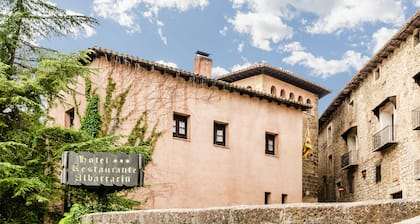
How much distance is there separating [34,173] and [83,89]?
192 inches

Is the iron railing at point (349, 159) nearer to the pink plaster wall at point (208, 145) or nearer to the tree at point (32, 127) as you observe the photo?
the pink plaster wall at point (208, 145)

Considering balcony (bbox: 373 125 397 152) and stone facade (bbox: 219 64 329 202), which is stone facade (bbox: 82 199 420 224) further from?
stone facade (bbox: 219 64 329 202)

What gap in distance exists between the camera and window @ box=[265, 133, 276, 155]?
23.2m

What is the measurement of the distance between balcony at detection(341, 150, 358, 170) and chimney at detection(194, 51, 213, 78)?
8475 millimetres

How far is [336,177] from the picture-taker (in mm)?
32188

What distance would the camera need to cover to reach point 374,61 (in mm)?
25203

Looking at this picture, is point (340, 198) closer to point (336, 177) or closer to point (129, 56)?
point (336, 177)

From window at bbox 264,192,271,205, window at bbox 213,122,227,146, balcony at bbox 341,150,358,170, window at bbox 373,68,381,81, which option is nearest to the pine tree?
window at bbox 213,122,227,146

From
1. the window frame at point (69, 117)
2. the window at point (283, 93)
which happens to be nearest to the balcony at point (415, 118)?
the window at point (283, 93)

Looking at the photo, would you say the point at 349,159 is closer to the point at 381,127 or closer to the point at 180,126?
the point at 381,127

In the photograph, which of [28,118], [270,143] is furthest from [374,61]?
[28,118]

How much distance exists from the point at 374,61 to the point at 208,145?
27.9 feet

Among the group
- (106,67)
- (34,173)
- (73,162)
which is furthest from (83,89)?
(73,162)

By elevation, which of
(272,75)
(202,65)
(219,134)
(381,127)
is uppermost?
(272,75)
